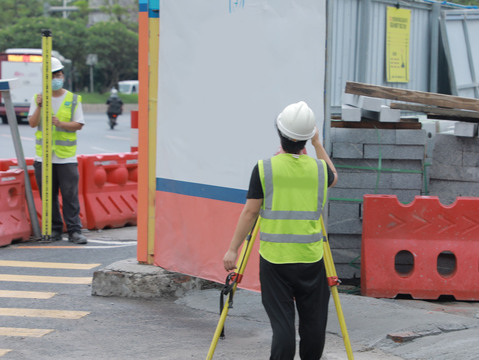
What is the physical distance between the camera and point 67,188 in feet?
33.3

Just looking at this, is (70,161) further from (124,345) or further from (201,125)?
(124,345)

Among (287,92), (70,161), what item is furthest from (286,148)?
(70,161)

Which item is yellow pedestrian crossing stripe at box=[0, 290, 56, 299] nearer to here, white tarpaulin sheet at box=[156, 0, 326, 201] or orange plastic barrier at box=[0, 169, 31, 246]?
white tarpaulin sheet at box=[156, 0, 326, 201]

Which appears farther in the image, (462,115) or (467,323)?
(462,115)

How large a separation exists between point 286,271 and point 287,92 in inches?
78.6

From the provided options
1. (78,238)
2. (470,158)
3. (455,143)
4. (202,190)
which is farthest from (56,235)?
(470,158)

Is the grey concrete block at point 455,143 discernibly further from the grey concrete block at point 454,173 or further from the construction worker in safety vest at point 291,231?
the construction worker in safety vest at point 291,231

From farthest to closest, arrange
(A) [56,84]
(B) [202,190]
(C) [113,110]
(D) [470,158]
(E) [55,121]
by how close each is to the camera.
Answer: (C) [113,110]
(A) [56,84]
(E) [55,121]
(D) [470,158]
(B) [202,190]

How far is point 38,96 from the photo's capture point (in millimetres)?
10133

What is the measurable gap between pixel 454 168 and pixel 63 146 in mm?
4730

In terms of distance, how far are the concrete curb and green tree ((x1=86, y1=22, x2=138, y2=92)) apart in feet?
183

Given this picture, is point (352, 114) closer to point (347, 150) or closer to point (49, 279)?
point (347, 150)

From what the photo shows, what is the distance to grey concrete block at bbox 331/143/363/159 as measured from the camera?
308 inches

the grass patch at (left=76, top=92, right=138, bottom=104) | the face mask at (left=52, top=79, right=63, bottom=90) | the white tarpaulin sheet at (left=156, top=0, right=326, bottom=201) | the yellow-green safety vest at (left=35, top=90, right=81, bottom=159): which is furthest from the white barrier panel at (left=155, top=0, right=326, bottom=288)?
the grass patch at (left=76, top=92, right=138, bottom=104)
